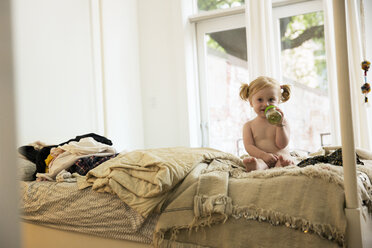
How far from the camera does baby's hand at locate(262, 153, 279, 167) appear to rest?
149cm

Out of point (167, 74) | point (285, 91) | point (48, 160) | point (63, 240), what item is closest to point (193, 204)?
point (63, 240)

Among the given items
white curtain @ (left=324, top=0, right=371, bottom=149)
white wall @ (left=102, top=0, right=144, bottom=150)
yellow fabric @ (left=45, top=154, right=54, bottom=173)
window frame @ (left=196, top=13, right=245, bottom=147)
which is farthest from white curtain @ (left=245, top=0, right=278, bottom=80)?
yellow fabric @ (left=45, top=154, right=54, bottom=173)

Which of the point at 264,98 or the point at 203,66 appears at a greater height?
the point at 203,66

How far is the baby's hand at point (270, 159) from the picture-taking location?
1490mm

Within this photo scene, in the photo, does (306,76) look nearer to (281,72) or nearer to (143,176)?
(281,72)

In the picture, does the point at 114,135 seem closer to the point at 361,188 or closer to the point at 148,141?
the point at 148,141

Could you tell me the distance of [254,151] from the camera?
1.57 metres

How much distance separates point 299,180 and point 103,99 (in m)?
2.42

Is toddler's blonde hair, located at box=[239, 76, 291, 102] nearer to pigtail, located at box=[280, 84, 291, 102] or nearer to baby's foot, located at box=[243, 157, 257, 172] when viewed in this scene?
pigtail, located at box=[280, 84, 291, 102]

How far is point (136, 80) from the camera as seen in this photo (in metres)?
3.70

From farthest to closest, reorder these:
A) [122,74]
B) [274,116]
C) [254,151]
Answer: [122,74], [254,151], [274,116]

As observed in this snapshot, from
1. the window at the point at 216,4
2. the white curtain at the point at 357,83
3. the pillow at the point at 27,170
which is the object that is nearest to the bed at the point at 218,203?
the pillow at the point at 27,170

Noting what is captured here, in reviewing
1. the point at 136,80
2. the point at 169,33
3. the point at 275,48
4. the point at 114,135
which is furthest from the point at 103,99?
the point at 275,48

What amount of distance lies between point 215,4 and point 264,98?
239 centimetres
